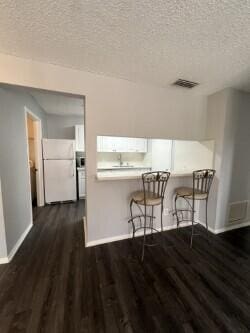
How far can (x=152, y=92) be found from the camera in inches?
92.2

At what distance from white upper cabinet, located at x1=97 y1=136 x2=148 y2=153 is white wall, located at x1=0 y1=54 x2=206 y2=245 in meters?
1.91

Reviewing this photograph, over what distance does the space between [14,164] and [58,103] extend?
6.38 feet

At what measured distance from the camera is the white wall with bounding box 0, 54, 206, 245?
1835mm

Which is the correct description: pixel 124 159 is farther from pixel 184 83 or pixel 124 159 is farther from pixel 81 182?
pixel 184 83

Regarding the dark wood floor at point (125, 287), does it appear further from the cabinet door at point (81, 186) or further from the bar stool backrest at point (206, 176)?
the cabinet door at point (81, 186)

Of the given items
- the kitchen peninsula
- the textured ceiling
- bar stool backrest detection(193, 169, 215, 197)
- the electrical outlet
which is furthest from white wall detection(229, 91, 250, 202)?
the electrical outlet

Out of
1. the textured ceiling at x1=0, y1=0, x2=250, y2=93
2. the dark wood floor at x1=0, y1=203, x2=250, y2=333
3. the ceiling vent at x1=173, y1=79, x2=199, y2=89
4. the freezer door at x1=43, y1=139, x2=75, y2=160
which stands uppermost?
the textured ceiling at x1=0, y1=0, x2=250, y2=93

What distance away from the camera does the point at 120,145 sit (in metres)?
4.32

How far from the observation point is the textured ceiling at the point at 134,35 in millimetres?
1081

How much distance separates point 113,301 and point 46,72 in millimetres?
2546

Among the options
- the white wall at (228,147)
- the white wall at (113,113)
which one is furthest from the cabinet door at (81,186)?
the white wall at (228,147)

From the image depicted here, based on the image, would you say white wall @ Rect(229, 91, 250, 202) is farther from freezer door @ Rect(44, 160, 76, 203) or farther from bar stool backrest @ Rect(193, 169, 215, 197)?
freezer door @ Rect(44, 160, 76, 203)

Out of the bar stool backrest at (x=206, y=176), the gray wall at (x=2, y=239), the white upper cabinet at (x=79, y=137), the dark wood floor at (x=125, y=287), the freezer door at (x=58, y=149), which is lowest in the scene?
the dark wood floor at (x=125, y=287)

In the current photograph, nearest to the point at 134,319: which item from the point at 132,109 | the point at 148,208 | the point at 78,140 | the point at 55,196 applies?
the point at 148,208
